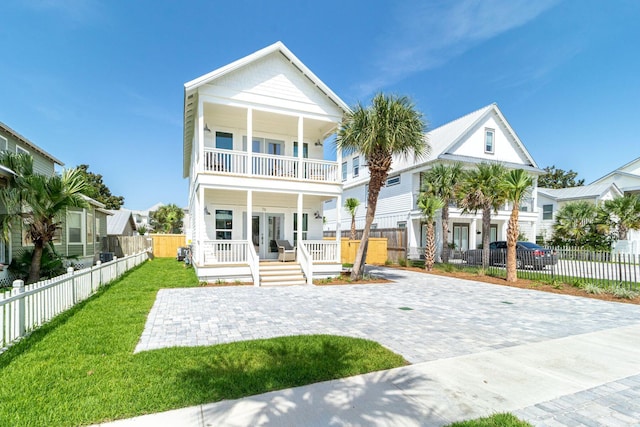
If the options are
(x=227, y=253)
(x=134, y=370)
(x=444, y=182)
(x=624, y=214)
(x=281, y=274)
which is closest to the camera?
(x=134, y=370)

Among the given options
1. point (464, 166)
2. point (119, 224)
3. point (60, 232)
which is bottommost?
point (60, 232)

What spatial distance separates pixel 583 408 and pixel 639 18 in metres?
15.1

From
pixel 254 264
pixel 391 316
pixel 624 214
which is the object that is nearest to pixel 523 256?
pixel 391 316

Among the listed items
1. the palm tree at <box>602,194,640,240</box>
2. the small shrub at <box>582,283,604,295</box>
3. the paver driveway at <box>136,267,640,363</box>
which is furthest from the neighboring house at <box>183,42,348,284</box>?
the palm tree at <box>602,194,640,240</box>

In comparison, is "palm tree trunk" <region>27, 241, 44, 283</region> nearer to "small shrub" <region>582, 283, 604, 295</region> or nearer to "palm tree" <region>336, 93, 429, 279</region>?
"palm tree" <region>336, 93, 429, 279</region>

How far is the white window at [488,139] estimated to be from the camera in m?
24.2

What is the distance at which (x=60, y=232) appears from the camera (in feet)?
47.9

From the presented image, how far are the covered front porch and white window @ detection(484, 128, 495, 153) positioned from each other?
16.8m

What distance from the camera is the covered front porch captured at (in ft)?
39.1

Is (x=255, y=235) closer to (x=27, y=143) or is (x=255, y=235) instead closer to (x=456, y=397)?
(x=27, y=143)

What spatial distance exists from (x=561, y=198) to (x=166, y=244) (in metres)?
37.9

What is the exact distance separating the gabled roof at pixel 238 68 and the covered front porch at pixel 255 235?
3.75 metres

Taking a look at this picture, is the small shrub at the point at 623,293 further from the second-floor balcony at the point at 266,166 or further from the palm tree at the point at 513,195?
the second-floor balcony at the point at 266,166

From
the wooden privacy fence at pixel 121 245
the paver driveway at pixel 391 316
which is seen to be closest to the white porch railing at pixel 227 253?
the paver driveway at pixel 391 316
